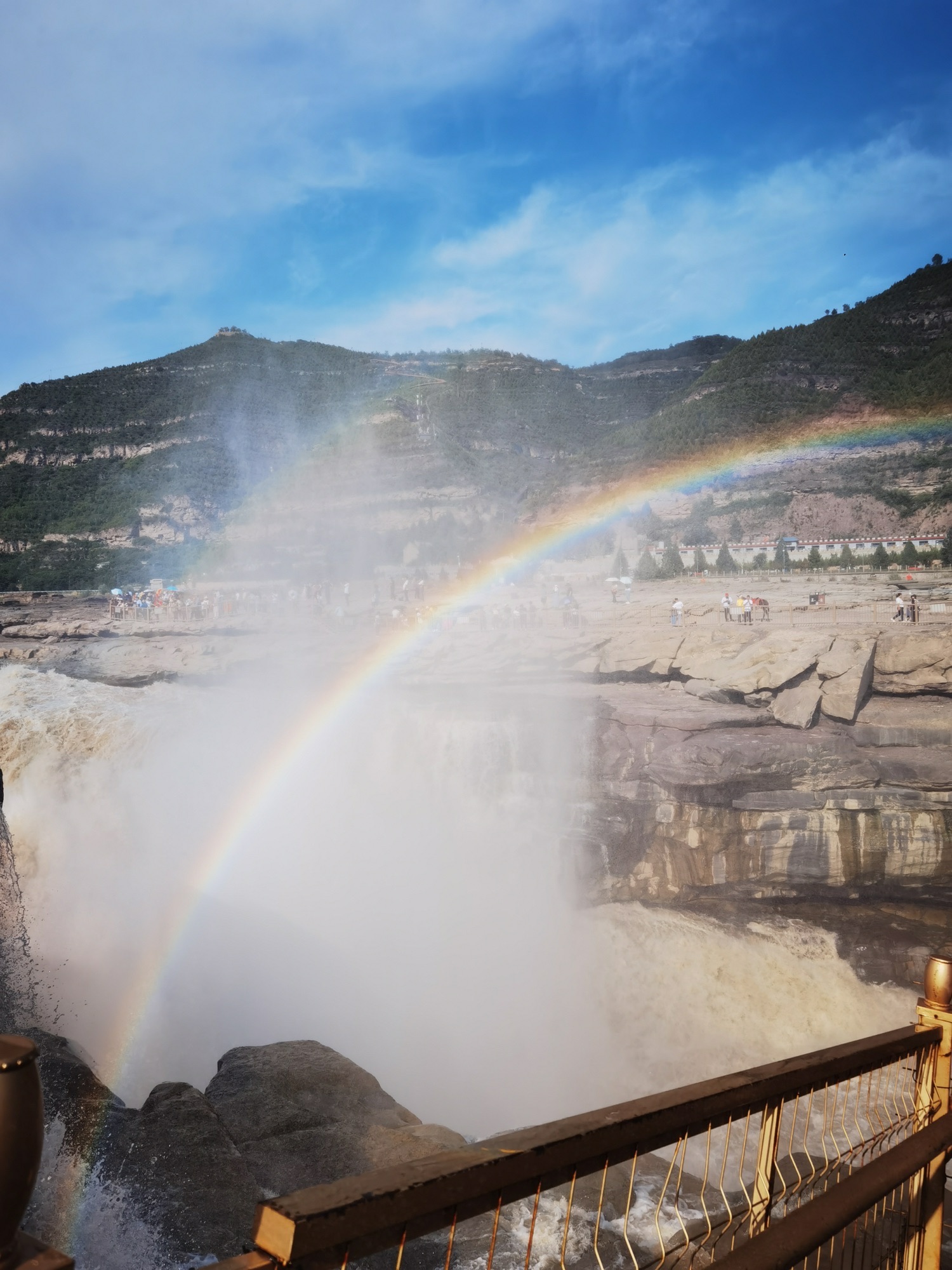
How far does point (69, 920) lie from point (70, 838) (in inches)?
97.8

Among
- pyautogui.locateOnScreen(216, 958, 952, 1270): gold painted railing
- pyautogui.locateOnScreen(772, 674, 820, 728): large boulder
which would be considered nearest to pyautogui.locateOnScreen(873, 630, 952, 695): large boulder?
pyautogui.locateOnScreen(772, 674, 820, 728): large boulder

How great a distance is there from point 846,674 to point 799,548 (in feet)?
88.2

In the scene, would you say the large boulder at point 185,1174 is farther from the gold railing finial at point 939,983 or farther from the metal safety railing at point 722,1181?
the gold railing finial at point 939,983

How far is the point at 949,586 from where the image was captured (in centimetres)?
2834

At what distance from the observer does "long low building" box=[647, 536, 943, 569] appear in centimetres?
3991

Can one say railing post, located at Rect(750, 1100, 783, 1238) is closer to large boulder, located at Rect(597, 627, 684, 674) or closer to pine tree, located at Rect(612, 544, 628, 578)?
large boulder, located at Rect(597, 627, 684, 674)

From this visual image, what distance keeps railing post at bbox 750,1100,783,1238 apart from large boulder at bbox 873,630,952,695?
60.4 ft

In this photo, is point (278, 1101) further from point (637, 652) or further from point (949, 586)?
point (949, 586)

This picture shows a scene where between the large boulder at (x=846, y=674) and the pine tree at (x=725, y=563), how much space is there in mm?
19588

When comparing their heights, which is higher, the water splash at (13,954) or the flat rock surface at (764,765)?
the flat rock surface at (764,765)

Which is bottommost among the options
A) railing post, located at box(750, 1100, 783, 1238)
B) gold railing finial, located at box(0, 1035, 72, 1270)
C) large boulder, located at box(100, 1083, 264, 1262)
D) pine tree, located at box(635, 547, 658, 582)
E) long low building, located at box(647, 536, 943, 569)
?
large boulder, located at box(100, 1083, 264, 1262)

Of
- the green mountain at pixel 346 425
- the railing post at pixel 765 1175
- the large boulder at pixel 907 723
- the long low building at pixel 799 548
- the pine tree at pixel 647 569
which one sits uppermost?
the green mountain at pixel 346 425

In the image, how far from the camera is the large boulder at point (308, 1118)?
21.9 ft

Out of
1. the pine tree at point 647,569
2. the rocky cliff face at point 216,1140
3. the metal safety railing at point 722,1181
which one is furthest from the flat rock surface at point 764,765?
the pine tree at point 647,569
